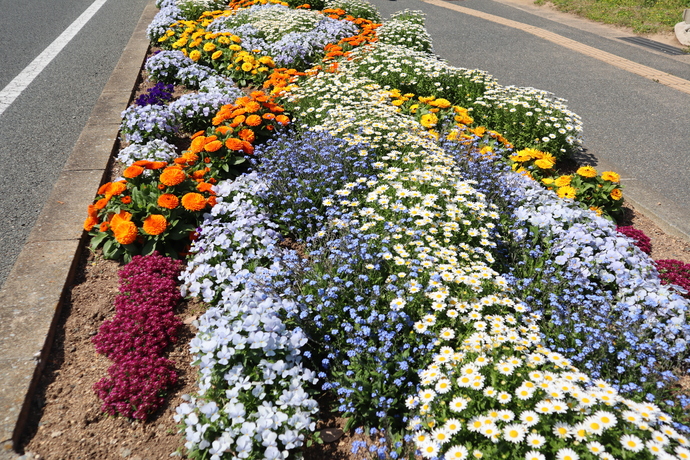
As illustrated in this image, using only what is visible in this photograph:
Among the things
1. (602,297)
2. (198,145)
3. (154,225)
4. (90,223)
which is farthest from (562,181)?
(90,223)

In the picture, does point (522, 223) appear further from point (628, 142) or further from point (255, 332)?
point (628, 142)

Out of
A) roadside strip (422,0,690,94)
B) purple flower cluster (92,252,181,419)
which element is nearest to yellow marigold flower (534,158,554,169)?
purple flower cluster (92,252,181,419)

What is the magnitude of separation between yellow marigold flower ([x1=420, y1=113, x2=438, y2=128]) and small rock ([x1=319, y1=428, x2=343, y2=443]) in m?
3.42

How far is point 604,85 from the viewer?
775 centimetres

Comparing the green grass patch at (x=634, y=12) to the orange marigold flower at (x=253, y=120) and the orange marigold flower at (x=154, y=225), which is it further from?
the orange marigold flower at (x=154, y=225)

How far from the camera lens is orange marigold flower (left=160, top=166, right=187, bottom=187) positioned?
146 inches

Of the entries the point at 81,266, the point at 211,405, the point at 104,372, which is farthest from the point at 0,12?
the point at 211,405

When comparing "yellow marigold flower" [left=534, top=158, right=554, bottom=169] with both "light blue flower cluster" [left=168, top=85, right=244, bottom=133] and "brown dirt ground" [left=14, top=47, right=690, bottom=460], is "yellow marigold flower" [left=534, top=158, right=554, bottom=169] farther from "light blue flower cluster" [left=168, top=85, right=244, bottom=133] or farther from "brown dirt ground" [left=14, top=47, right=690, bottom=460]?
"light blue flower cluster" [left=168, top=85, right=244, bottom=133]

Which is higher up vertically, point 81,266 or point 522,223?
point 522,223

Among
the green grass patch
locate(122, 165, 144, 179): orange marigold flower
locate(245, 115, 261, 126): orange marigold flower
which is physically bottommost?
locate(122, 165, 144, 179): orange marigold flower

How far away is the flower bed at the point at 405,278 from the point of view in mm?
2113

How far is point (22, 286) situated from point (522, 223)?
12.1ft

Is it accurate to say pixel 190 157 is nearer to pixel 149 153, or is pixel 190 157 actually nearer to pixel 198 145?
pixel 198 145

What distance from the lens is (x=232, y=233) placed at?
3502mm
